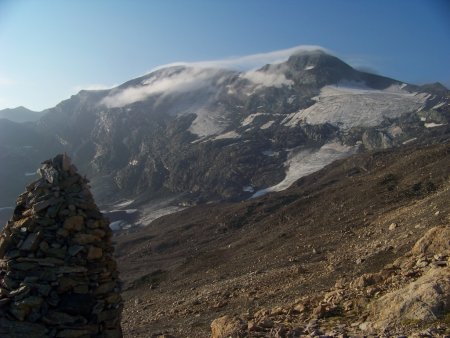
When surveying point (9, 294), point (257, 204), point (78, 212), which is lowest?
point (257, 204)

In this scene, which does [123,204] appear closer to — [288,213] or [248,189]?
[248,189]

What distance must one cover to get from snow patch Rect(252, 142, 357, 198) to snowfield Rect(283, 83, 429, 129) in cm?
1609

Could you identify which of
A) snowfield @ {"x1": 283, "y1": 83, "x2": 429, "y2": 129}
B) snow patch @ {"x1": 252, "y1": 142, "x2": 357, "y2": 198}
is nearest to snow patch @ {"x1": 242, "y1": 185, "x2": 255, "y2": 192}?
snow patch @ {"x1": 252, "y1": 142, "x2": 357, "y2": 198}

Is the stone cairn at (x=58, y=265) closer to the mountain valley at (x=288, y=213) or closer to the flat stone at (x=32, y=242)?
the flat stone at (x=32, y=242)

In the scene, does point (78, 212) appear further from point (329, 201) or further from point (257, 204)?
point (257, 204)

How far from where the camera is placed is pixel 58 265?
10859mm

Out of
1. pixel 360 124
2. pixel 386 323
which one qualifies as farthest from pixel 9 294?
pixel 360 124

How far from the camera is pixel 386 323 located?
977 centimetres

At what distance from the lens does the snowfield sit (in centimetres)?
14162

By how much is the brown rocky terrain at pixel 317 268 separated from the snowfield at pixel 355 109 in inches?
2959

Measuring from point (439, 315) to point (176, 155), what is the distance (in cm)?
15171

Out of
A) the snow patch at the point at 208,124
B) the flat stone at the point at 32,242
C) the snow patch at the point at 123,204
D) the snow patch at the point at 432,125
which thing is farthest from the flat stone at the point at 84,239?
the snow patch at the point at 208,124

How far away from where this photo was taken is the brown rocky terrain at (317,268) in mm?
10633

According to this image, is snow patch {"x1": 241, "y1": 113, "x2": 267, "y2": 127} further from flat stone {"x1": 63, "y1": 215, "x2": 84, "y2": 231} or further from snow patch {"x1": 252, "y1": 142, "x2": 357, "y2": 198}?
flat stone {"x1": 63, "y1": 215, "x2": 84, "y2": 231}
